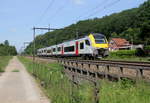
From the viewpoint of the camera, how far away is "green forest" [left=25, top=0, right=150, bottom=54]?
4438 centimetres

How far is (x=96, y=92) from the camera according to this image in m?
5.32

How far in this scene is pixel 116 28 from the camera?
108m

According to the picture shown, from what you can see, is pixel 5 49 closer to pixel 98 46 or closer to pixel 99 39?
pixel 99 39

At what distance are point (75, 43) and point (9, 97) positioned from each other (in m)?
20.9

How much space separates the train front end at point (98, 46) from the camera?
25.3 meters

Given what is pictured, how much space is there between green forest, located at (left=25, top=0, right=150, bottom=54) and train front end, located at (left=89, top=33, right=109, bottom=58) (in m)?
9.24

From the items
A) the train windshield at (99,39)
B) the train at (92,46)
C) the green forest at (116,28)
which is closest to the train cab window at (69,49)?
the train at (92,46)

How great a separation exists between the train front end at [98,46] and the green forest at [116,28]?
9.24 m

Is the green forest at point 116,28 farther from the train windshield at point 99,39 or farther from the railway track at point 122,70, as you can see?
the railway track at point 122,70

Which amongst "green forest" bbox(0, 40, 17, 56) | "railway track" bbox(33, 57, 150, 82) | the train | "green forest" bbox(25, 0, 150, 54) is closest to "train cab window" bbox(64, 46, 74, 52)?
the train

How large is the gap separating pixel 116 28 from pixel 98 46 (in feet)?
277

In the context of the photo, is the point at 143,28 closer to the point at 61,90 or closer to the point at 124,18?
the point at 61,90

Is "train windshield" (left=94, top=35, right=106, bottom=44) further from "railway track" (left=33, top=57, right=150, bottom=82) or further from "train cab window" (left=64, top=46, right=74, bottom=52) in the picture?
"railway track" (left=33, top=57, right=150, bottom=82)

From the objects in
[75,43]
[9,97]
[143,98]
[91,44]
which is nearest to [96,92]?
[143,98]
